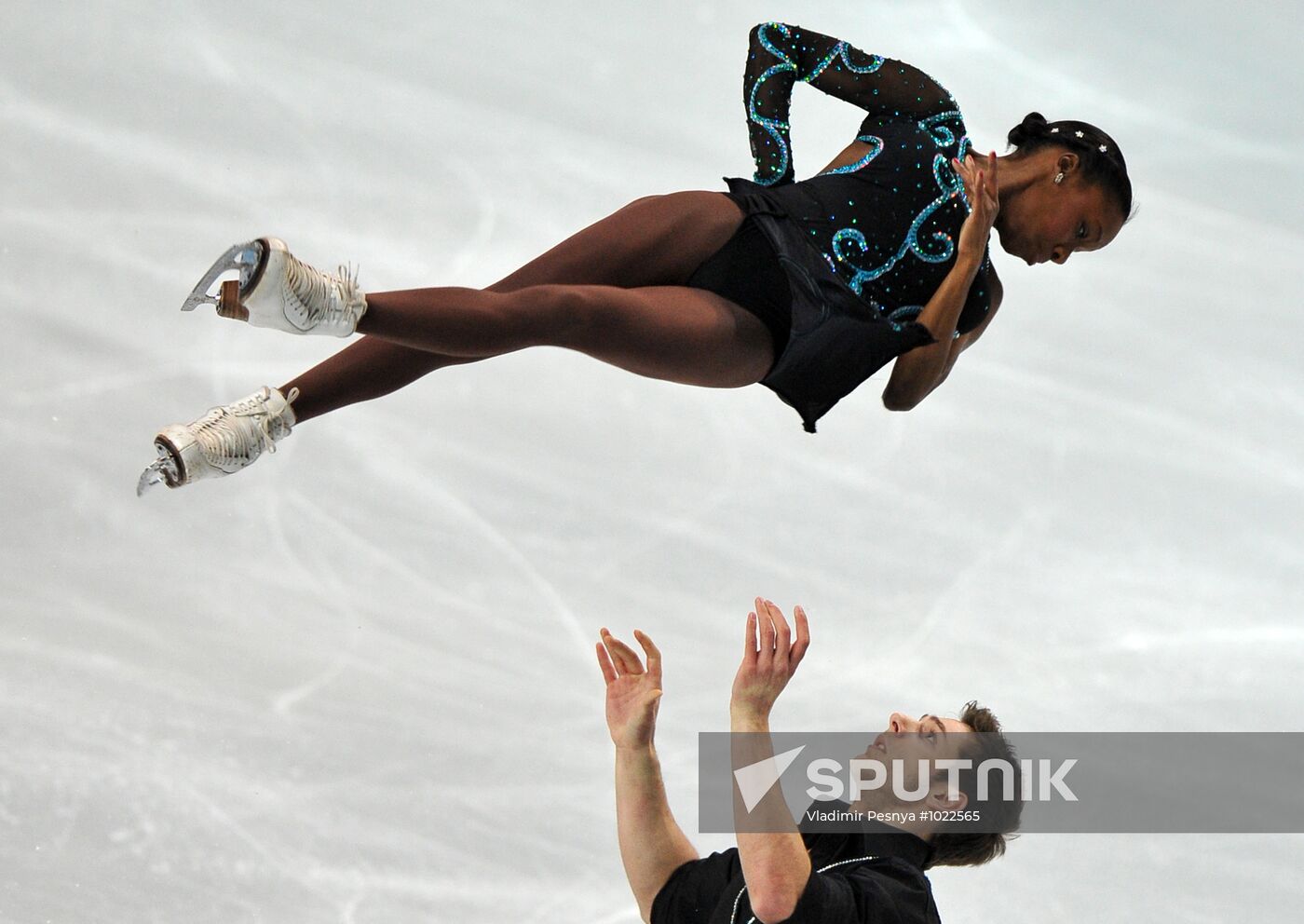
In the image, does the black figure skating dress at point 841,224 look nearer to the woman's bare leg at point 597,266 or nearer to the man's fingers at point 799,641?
the woman's bare leg at point 597,266

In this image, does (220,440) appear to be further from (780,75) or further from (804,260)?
(780,75)

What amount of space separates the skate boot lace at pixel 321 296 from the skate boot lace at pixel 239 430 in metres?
0.36

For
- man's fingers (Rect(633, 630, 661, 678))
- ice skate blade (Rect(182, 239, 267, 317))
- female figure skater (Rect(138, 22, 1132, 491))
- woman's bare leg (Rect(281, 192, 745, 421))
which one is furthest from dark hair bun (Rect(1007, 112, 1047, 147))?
ice skate blade (Rect(182, 239, 267, 317))

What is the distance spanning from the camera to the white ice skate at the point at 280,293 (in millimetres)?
2209

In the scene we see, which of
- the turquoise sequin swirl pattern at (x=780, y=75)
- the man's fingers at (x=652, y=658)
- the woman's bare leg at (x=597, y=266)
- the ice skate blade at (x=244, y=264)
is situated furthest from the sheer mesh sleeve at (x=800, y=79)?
the ice skate blade at (x=244, y=264)

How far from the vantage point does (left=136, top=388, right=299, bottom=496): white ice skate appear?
2521 mm

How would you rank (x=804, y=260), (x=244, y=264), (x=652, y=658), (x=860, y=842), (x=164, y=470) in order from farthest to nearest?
(x=804, y=260), (x=652, y=658), (x=860, y=842), (x=164, y=470), (x=244, y=264)

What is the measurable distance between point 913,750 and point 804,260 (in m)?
0.84

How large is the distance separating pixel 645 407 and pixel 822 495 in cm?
51

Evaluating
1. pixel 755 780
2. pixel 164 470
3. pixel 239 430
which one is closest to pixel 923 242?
pixel 755 780

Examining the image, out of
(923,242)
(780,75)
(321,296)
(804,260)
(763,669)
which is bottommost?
(763,669)

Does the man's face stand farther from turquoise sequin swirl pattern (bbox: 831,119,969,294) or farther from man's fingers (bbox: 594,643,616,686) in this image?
turquoise sequin swirl pattern (bbox: 831,119,969,294)

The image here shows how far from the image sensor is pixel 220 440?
8.38ft

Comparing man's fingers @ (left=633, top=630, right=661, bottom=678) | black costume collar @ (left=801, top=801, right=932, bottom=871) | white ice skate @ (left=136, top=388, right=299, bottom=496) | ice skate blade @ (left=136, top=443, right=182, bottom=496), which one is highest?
white ice skate @ (left=136, top=388, right=299, bottom=496)
